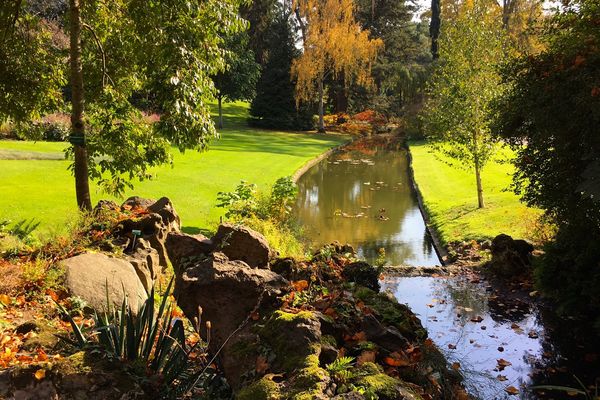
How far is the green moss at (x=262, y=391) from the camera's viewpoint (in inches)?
137

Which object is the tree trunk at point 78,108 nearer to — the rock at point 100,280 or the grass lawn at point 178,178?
the grass lawn at point 178,178

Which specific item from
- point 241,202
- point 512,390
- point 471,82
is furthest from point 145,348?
point 471,82

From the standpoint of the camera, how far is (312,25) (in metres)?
39.2

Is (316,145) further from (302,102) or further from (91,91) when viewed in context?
(91,91)

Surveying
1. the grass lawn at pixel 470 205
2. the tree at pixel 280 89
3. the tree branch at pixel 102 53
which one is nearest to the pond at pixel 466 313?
the grass lawn at pixel 470 205

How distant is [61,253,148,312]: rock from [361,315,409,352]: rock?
2.58 m

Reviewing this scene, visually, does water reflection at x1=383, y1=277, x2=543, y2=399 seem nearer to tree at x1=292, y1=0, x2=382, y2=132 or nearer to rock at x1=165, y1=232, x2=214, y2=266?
rock at x1=165, y1=232, x2=214, y2=266

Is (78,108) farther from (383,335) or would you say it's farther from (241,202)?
(383,335)

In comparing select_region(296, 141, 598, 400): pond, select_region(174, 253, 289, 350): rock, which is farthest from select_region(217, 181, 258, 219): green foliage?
select_region(174, 253, 289, 350): rock

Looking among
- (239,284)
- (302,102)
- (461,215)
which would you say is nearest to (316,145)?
(302,102)

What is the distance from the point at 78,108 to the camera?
8.40m

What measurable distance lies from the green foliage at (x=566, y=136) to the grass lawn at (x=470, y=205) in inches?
90.1

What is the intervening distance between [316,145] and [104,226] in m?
27.9

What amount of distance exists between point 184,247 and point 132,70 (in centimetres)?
463
